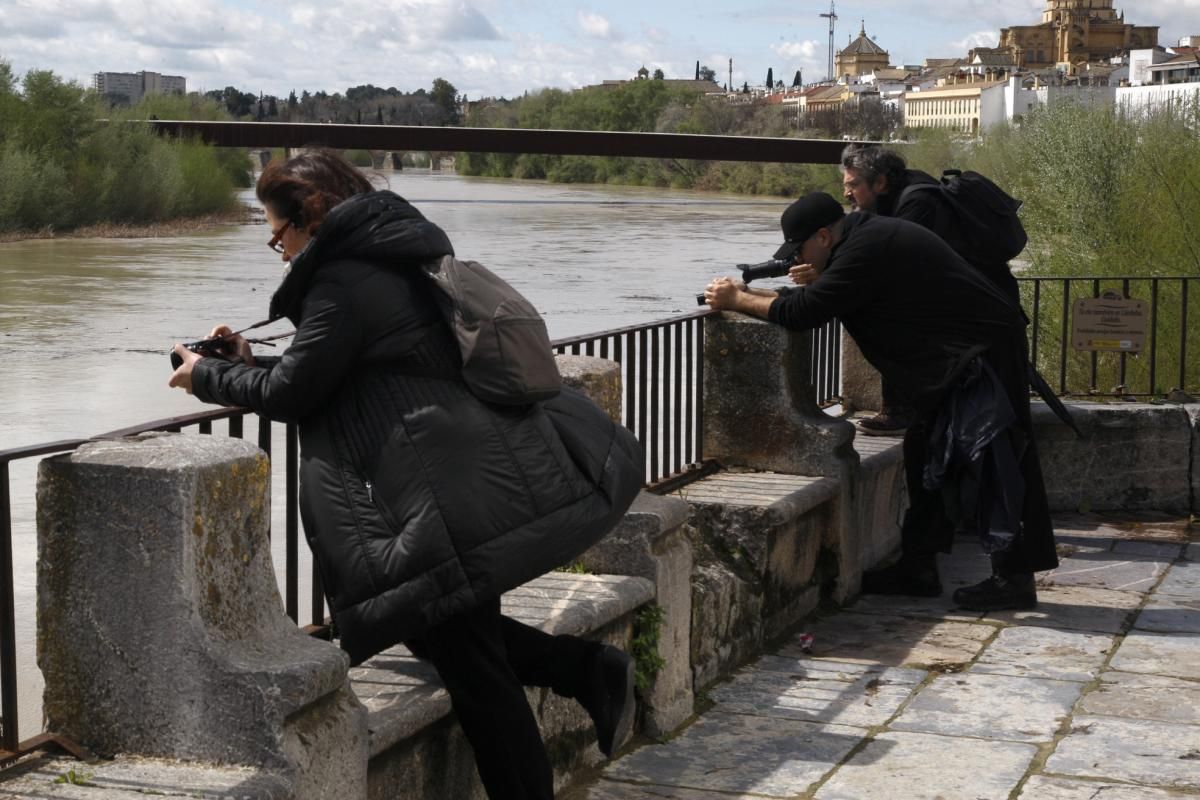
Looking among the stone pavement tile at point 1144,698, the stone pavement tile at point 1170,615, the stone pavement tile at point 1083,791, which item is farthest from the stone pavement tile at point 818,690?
the stone pavement tile at point 1170,615

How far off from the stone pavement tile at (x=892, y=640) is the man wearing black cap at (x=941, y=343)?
30cm

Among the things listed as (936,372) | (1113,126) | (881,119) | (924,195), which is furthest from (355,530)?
(881,119)

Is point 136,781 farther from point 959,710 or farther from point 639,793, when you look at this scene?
point 959,710

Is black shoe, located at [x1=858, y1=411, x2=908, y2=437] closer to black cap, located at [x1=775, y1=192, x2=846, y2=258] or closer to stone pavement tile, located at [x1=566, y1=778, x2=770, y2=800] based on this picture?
black cap, located at [x1=775, y1=192, x2=846, y2=258]

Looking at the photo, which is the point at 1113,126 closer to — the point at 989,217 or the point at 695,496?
the point at 989,217

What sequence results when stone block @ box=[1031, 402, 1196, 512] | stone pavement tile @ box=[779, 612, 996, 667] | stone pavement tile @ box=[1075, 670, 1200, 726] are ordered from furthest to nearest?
stone block @ box=[1031, 402, 1196, 512] → stone pavement tile @ box=[779, 612, 996, 667] → stone pavement tile @ box=[1075, 670, 1200, 726]

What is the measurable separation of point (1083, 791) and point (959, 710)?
2.61 feet

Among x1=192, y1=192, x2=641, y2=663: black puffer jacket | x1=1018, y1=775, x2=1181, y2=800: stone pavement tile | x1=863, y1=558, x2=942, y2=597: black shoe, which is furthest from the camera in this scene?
x1=863, y1=558, x2=942, y2=597: black shoe

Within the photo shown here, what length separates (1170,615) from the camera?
639cm

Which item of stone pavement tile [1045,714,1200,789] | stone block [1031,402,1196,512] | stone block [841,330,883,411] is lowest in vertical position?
stone pavement tile [1045,714,1200,789]

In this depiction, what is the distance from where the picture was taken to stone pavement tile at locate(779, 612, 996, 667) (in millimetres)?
5797

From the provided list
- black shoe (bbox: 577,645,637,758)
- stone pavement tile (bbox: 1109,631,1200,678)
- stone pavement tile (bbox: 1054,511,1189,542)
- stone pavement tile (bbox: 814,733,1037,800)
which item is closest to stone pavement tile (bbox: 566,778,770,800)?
stone pavement tile (bbox: 814,733,1037,800)

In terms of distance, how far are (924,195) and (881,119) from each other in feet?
445

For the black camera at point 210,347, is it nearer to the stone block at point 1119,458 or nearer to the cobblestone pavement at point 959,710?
the cobblestone pavement at point 959,710
